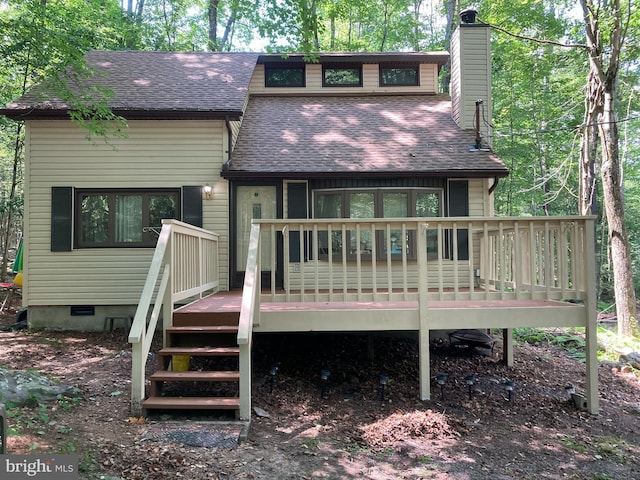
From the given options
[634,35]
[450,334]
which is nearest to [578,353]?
[450,334]

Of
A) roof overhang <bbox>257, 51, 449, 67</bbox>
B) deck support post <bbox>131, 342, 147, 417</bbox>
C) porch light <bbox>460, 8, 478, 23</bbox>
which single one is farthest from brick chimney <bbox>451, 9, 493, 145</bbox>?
deck support post <bbox>131, 342, 147, 417</bbox>

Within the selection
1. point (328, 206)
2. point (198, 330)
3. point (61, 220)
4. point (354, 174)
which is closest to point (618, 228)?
point (354, 174)

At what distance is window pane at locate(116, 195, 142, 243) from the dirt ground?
1869 mm

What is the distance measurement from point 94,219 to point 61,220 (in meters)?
0.51

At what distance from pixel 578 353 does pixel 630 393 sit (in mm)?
2360

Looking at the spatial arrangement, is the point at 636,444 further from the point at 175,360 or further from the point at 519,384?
the point at 175,360

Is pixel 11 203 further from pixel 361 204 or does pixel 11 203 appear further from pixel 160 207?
pixel 361 204

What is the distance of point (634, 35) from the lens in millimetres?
9336

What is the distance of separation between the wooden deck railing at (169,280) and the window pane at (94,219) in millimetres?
2147

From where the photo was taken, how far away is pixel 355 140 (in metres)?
8.27

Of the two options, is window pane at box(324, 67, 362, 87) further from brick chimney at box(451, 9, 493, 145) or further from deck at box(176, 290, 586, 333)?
deck at box(176, 290, 586, 333)

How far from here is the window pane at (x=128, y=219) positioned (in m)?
7.39

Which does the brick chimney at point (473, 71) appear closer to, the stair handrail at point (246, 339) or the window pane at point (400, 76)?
the window pane at point (400, 76)

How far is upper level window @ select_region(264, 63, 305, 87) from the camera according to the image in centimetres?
1016
